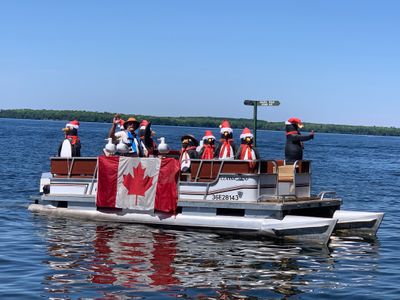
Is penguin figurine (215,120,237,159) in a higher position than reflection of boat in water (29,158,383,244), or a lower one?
higher

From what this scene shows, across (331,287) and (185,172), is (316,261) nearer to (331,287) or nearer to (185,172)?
(331,287)

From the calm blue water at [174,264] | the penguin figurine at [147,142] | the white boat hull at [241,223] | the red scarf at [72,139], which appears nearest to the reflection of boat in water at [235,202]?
the white boat hull at [241,223]

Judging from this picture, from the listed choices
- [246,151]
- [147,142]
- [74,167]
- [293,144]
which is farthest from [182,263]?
[74,167]

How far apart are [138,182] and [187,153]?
1.40m

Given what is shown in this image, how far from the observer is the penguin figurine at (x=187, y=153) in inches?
720

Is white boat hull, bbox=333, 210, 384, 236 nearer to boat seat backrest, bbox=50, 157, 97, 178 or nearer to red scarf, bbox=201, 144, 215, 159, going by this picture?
red scarf, bbox=201, 144, 215, 159

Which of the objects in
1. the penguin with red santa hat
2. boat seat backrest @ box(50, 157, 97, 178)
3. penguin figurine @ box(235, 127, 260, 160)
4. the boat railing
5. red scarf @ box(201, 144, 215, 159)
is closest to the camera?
the boat railing

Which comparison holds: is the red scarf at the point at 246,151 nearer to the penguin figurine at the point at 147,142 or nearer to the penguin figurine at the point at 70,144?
the penguin figurine at the point at 147,142

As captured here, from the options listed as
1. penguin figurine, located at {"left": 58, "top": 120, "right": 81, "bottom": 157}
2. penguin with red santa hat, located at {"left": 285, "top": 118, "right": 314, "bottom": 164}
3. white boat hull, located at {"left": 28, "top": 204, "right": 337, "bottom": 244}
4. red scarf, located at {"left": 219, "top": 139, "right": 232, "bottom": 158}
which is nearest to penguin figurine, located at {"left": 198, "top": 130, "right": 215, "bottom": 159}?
red scarf, located at {"left": 219, "top": 139, "right": 232, "bottom": 158}

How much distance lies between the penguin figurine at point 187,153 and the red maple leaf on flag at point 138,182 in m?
0.88

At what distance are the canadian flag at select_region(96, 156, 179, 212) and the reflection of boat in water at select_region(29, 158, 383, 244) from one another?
0.17 m

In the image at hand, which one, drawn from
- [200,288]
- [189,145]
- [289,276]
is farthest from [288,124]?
[200,288]

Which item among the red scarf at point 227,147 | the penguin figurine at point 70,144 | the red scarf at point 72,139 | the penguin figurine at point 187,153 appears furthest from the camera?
the red scarf at point 72,139

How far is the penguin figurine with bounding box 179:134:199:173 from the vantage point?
18.3 m
